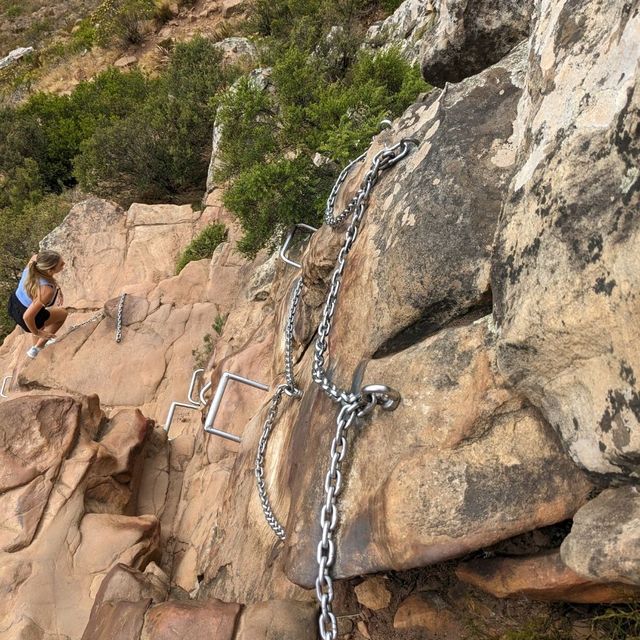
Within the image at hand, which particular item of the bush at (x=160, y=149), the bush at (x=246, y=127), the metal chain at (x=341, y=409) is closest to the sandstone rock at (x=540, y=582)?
the metal chain at (x=341, y=409)

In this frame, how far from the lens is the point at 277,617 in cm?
252

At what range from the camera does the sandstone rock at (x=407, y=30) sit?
8258 millimetres

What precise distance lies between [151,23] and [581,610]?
2269 cm

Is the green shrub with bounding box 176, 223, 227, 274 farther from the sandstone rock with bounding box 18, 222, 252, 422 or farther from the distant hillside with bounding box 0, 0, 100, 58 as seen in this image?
the distant hillside with bounding box 0, 0, 100, 58

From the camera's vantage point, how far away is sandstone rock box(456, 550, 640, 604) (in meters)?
1.86

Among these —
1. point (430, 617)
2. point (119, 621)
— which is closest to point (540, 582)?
point (430, 617)

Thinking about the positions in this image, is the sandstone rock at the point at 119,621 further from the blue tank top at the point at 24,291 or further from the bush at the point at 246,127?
the bush at the point at 246,127

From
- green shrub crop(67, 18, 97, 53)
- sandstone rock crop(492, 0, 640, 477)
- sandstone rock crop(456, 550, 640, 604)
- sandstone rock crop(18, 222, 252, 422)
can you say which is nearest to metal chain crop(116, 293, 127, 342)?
sandstone rock crop(18, 222, 252, 422)

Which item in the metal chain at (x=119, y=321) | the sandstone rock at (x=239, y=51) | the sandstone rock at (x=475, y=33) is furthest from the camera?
the sandstone rock at (x=239, y=51)

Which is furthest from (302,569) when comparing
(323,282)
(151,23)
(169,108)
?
(151,23)

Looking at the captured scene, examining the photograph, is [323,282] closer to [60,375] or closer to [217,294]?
[217,294]

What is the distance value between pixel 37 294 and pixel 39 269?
0.40m

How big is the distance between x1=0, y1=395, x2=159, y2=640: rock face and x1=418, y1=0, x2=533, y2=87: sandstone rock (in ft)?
15.5

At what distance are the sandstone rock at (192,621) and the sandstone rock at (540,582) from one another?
1.20 meters
